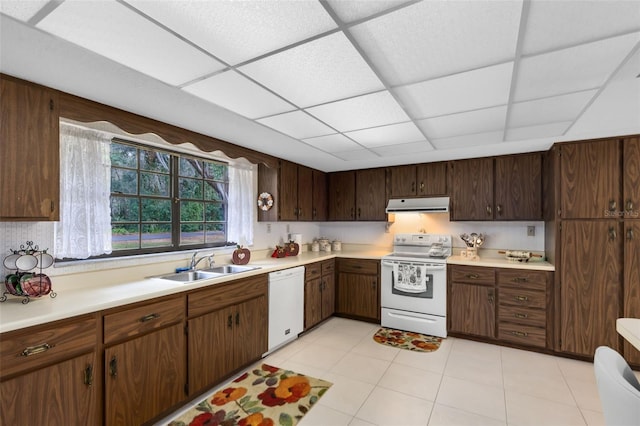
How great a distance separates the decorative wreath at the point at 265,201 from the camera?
3.86 meters

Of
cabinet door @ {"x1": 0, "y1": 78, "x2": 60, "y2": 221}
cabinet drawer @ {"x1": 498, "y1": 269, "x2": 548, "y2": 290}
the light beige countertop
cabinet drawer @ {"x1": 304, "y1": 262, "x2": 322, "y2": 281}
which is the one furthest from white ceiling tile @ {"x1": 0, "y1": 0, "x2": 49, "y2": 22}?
cabinet drawer @ {"x1": 498, "y1": 269, "x2": 548, "y2": 290}

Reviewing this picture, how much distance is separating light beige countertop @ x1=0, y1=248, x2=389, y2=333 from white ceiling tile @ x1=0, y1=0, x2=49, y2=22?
1.37 metres

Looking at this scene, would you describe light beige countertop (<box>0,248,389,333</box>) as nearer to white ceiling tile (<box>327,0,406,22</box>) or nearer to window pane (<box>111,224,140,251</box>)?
window pane (<box>111,224,140,251</box>)

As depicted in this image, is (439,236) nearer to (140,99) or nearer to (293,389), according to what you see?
(293,389)

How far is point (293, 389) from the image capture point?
2.54m

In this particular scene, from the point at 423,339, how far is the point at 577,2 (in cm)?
340

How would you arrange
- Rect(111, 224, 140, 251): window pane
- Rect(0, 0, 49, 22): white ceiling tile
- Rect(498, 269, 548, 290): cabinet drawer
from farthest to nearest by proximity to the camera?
Rect(498, 269, 548, 290): cabinet drawer → Rect(111, 224, 140, 251): window pane → Rect(0, 0, 49, 22): white ceiling tile

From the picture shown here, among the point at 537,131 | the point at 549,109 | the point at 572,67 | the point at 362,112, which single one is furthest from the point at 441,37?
the point at 537,131

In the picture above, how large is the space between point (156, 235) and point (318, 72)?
2.22 meters

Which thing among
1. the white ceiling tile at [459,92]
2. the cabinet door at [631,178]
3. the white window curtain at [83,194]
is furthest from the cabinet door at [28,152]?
the cabinet door at [631,178]

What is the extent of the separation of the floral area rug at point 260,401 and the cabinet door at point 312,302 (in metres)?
0.97

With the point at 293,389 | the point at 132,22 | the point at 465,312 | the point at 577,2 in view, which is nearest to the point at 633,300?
the point at 465,312

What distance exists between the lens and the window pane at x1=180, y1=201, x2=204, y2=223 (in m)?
3.15

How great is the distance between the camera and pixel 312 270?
3.89 meters
